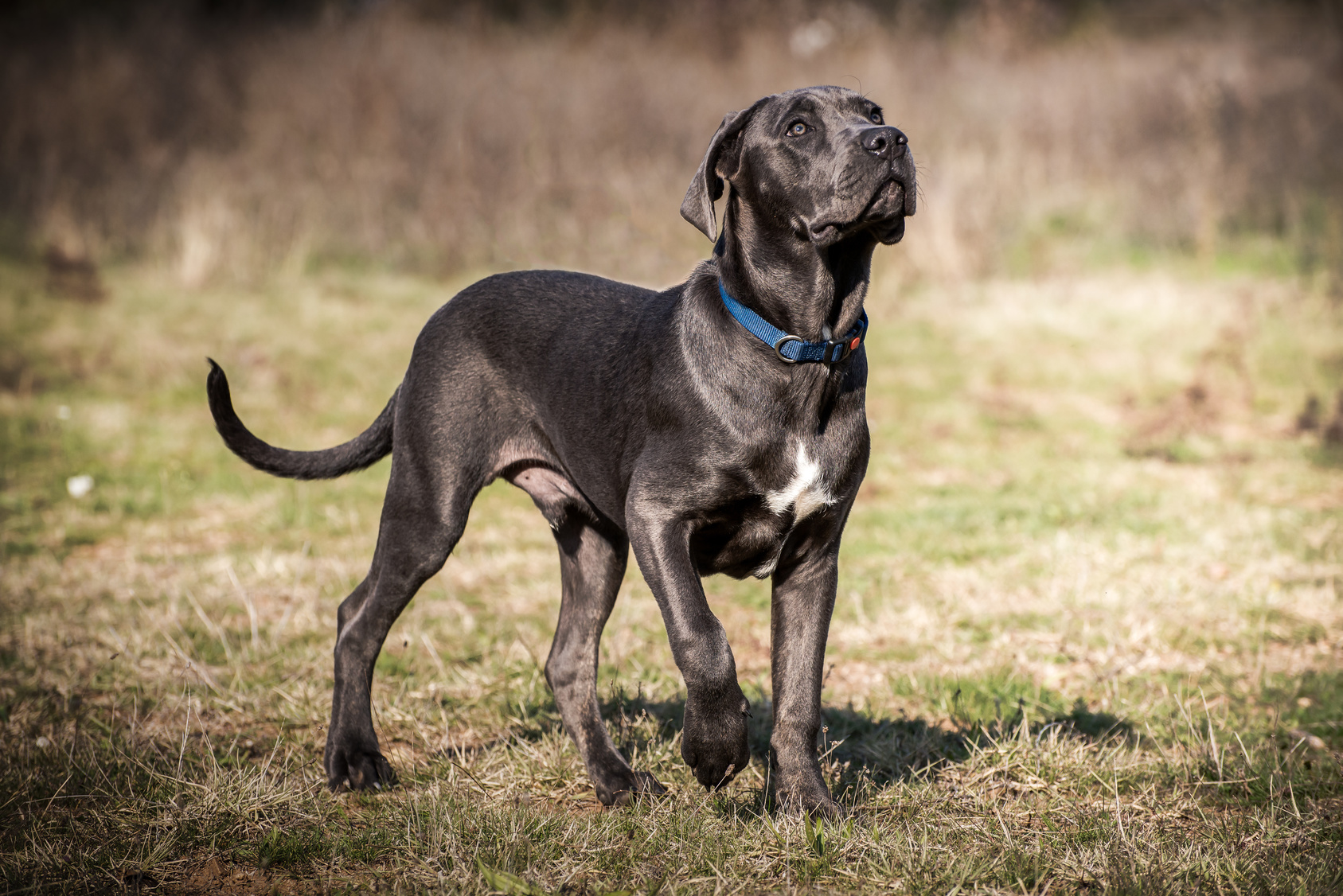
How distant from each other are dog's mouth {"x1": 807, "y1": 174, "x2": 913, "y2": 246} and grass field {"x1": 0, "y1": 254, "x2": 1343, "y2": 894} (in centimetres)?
154

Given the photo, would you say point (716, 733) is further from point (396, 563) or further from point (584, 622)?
point (396, 563)

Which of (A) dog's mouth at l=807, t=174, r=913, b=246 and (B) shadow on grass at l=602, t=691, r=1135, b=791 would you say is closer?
(A) dog's mouth at l=807, t=174, r=913, b=246

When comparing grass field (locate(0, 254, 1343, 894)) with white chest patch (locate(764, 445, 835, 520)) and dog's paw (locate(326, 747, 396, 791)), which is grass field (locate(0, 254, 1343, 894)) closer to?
dog's paw (locate(326, 747, 396, 791))

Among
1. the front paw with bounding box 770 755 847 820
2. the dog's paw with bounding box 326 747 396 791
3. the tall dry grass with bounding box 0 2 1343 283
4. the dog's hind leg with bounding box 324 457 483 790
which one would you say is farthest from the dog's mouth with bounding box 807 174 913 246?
the tall dry grass with bounding box 0 2 1343 283

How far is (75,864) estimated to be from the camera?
9.80ft

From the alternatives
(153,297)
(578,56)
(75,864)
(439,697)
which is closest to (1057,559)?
(439,697)

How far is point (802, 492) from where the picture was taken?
129 inches

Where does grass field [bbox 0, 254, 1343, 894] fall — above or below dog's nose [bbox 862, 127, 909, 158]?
below

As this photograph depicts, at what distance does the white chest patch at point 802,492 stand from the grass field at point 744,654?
0.83 metres

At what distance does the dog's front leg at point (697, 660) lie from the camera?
3.10 metres

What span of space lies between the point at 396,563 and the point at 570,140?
11.7m

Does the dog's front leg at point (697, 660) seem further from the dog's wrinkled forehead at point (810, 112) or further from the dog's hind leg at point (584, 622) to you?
the dog's wrinkled forehead at point (810, 112)

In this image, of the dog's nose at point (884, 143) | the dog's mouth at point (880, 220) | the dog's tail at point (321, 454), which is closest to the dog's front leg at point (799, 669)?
the dog's mouth at point (880, 220)

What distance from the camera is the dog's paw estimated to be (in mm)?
3645
